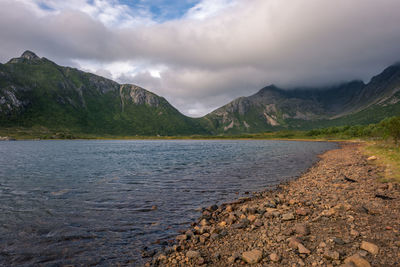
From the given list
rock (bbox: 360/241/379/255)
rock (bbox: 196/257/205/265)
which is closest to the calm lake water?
rock (bbox: 196/257/205/265)

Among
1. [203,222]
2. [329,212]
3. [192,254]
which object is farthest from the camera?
[203,222]

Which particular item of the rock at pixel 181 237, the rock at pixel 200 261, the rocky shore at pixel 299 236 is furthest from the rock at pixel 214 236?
the rock at pixel 200 261

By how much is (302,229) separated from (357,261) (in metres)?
3.52

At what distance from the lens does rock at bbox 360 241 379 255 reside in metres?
8.55

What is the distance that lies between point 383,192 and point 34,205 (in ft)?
103

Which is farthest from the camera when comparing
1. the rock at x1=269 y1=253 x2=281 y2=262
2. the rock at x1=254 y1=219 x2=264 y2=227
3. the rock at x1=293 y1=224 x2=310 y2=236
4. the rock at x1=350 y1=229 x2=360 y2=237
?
the rock at x1=254 y1=219 x2=264 y2=227

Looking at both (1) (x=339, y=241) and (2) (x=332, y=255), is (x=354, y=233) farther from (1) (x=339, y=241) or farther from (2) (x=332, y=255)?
(2) (x=332, y=255)

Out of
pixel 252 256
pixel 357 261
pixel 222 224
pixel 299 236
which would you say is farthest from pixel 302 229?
pixel 222 224

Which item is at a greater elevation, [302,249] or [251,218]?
[302,249]

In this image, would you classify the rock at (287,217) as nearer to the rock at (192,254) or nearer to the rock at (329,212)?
the rock at (329,212)

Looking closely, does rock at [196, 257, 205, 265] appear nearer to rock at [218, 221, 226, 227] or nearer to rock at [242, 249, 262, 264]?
rock at [242, 249, 262, 264]

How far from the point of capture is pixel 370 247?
8766 millimetres

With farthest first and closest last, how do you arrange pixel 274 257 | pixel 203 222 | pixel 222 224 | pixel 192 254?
pixel 203 222 → pixel 222 224 → pixel 192 254 → pixel 274 257

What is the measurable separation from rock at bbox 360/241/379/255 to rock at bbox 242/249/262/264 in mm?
4281
